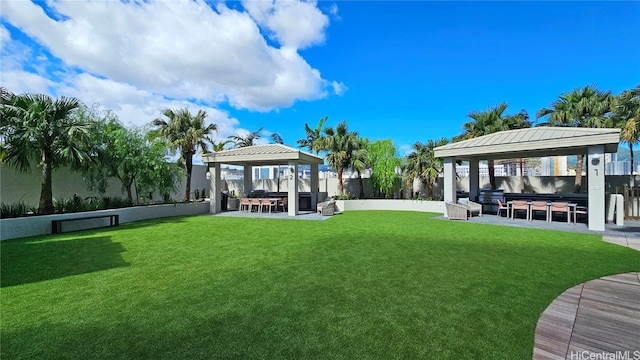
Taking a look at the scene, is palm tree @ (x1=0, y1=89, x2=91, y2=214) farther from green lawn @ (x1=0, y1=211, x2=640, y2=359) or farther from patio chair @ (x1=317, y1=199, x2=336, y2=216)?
patio chair @ (x1=317, y1=199, x2=336, y2=216)

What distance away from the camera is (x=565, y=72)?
50.1ft

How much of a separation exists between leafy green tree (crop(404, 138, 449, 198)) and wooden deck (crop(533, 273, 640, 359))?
42.8ft

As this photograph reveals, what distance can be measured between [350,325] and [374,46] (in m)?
13.7

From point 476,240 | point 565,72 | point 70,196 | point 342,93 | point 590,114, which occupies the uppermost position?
point 342,93

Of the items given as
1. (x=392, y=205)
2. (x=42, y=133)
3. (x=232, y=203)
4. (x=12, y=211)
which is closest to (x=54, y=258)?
(x=12, y=211)

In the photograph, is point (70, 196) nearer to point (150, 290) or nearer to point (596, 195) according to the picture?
point (150, 290)

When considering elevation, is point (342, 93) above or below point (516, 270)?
above

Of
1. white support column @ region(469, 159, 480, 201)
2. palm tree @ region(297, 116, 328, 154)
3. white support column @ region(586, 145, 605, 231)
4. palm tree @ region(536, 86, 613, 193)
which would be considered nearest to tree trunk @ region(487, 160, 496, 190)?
white support column @ region(469, 159, 480, 201)

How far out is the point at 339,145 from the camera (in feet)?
59.9

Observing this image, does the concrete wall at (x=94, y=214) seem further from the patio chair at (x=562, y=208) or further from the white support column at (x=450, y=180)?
the patio chair at (x=562, y=208)

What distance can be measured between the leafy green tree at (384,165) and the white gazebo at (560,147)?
203 inches

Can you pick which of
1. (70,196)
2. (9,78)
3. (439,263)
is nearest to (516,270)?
(439,263)

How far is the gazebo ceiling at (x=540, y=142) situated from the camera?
9.67m

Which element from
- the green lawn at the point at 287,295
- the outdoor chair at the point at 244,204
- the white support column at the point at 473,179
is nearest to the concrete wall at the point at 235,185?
the outdoor chair at the point at 244,204
